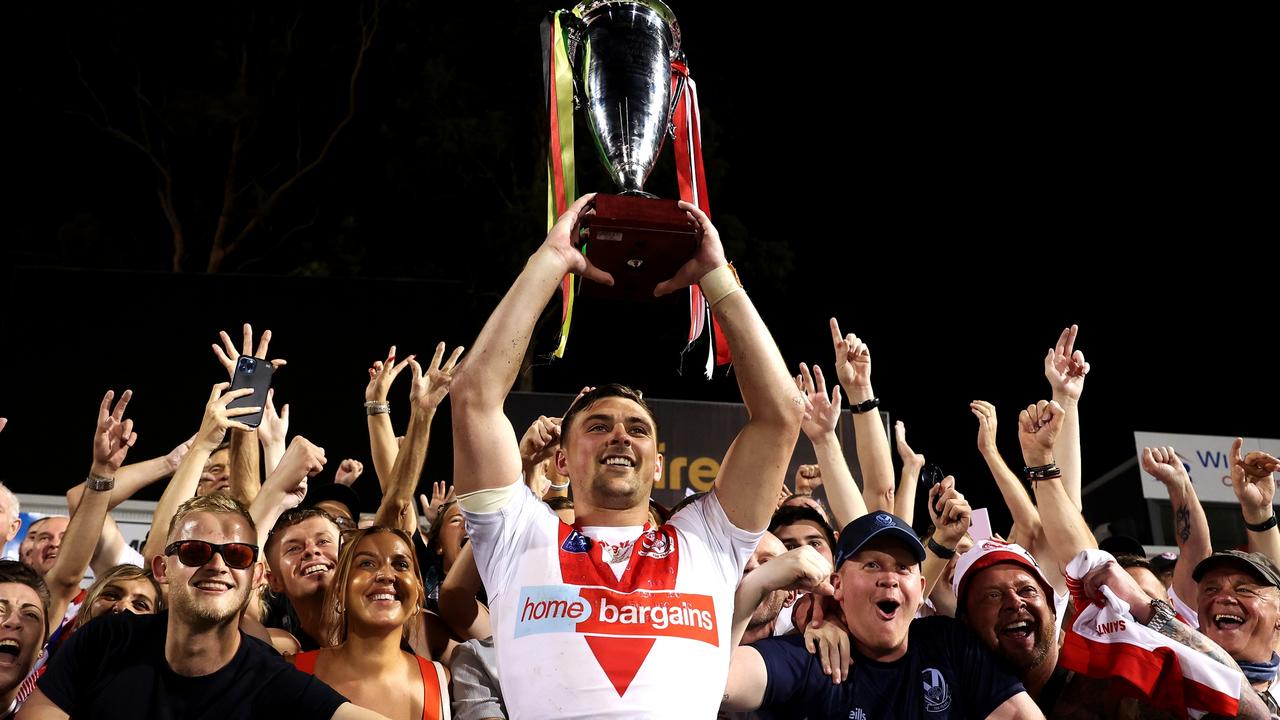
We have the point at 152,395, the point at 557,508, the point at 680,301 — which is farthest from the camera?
the point at 680,301

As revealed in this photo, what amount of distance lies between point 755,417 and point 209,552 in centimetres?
183

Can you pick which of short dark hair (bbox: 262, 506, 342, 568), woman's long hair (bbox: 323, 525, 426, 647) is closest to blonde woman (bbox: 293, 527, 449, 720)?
woman's long hair (bbox: 323, 525, 426, 647)

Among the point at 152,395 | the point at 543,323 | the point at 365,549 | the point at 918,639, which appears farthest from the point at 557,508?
the point at 543,323

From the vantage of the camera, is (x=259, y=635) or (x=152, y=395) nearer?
(x=259, y=635)

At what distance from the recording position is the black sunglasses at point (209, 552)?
371 cm

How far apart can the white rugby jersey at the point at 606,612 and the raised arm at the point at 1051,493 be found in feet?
7.04

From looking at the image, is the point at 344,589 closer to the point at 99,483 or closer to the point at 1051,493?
the point at 99,483

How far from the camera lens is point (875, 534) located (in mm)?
4191

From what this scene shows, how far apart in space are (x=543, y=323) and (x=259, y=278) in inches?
174

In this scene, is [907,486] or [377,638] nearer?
[377,638]

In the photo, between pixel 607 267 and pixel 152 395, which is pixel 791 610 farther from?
pixel 152 395

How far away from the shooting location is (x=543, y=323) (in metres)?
15.3

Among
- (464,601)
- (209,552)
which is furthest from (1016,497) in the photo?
(209,552)

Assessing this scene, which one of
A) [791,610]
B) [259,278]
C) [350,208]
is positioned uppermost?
[350,208]
